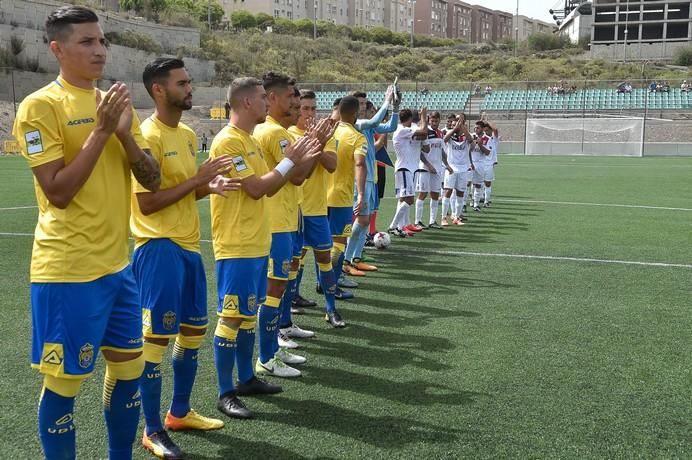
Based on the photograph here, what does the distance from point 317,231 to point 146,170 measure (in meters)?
3.41

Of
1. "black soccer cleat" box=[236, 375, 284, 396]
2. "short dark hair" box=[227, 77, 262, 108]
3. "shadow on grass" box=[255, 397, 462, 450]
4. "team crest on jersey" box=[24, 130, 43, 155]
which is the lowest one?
"shadow on grass" box=[255, 397, 462, 450]

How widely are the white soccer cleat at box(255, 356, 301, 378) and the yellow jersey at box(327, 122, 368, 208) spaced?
102 inches

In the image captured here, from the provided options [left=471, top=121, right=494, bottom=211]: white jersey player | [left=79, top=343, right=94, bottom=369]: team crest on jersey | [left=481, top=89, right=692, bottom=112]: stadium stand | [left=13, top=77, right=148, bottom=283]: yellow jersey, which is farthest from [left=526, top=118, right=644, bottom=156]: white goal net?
[left=79, top=343, right=94, bottom=369]: team crest on jersey

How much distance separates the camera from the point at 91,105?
113 inches

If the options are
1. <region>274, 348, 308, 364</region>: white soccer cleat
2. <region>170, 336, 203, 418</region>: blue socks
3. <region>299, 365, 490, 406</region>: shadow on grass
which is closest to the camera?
<region>170, 336, 203, 418</region>: blue socks

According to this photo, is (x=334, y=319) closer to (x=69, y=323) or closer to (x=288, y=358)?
(x=288, y=358)

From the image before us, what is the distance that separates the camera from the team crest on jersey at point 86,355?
2.84 metres

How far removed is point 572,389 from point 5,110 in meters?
45.8

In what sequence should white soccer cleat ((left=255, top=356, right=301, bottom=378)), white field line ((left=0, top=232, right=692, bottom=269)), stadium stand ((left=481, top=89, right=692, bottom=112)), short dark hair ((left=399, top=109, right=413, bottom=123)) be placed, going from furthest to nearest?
stadium stand ((left=481, top=89, right=692, bottom=112)), short dark hair ((left=399, top=109, right=413, bottom=123)), white field line ((left=0, top=232, right=692, bottom=269)), white soccer cleat ((left=255, top=356, right=301, bottom=378))

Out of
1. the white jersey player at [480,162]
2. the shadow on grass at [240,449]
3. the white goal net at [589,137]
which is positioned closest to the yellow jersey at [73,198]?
the shadow on grass at [240,449]

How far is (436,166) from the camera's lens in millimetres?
13703

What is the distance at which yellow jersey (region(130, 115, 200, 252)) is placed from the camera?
3758 mm

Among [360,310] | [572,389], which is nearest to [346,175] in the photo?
[360,310]

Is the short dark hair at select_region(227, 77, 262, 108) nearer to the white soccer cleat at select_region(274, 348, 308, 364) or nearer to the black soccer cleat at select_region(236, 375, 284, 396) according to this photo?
the black soccer cleat at select_region(236, 375, 284, 396)
